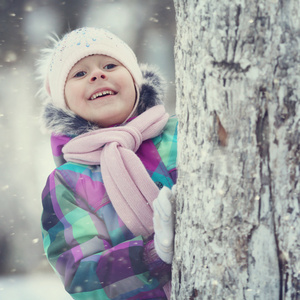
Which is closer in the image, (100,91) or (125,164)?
(125,164)

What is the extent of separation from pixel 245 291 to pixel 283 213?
0.68ft

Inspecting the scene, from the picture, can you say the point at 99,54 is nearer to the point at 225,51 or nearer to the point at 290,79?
the point at 225,51

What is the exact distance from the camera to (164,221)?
105 cm

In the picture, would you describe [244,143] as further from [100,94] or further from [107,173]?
[100,94]

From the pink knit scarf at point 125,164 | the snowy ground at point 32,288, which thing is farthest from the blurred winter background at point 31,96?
the pink knit scarf at point 125,164

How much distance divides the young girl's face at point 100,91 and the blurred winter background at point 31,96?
5.38 ft

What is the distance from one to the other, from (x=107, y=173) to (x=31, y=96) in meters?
2.29

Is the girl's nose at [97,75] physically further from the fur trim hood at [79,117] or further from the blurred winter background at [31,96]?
the blurred winter background at [31,96]

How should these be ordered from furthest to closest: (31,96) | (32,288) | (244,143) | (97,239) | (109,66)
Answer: (31,96) → (32,288) → (109,66) → (97,239) → (244,143)

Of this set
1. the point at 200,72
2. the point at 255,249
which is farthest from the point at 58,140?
the point at 255,249

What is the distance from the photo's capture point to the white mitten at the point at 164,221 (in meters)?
1.04

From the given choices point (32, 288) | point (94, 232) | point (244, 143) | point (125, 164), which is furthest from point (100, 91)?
point (32, 288)

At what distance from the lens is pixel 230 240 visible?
0.90m

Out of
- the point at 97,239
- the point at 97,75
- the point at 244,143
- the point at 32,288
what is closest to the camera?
the point at 244,143
